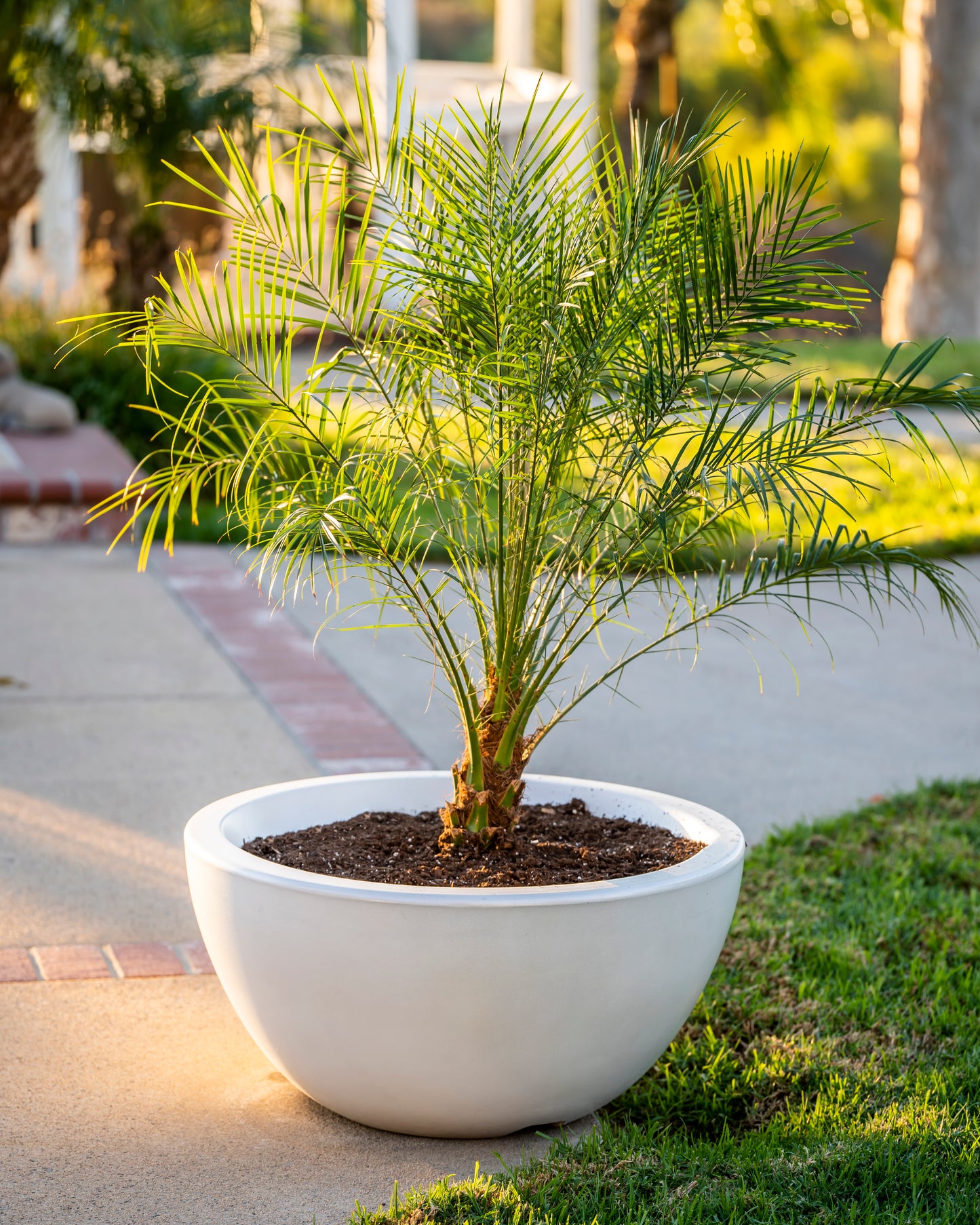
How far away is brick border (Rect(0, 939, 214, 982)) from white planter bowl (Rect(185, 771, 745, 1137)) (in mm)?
685

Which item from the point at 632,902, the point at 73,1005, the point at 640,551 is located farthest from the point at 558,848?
the point at 73,1005

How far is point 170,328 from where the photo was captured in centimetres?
285

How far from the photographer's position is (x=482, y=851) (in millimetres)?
2920

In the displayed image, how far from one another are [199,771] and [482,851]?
205cm

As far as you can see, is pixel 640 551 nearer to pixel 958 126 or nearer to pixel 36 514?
pixel 36 514

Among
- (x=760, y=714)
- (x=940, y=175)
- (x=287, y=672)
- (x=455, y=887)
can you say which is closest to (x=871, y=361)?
(x=940, y=175)

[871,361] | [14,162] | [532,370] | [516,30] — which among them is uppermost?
[516,30]

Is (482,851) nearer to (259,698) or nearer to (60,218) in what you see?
(259,698)

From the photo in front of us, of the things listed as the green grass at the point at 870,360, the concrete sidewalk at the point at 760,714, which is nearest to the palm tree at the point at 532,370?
the concrete sidewalk at the point at 760,714

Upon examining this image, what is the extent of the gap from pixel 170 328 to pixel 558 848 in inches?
49.9

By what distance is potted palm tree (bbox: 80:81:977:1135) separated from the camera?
2.55 metres

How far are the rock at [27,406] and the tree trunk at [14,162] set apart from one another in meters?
0.74

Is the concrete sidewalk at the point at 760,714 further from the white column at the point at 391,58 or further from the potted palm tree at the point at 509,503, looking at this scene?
the white column at the point at 391,58

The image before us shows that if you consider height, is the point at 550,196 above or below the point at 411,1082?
above
